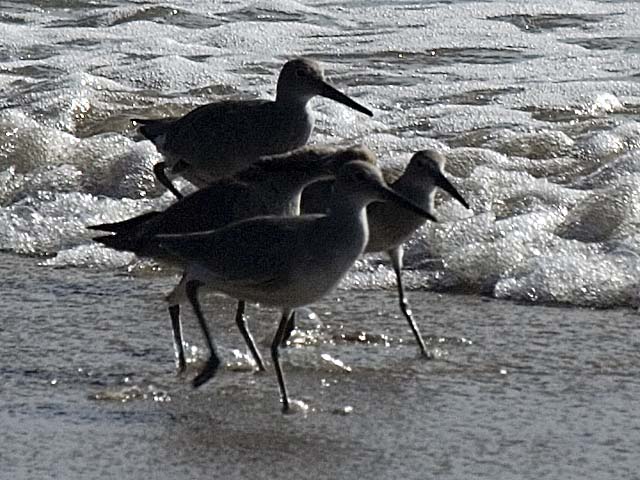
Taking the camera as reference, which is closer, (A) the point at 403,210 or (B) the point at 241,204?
(B) the point at 241,204

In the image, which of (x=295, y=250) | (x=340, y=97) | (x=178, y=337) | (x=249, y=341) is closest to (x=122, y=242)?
(x=178, y=337)

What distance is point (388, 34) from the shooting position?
10984mm

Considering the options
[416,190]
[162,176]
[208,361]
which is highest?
[416,190]

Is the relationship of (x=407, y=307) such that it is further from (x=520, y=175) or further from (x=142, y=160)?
(x=142, y=160)

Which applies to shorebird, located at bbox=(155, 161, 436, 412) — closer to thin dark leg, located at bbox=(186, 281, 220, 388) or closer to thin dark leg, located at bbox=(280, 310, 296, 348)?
thin dark leg, located at bbox=(186, 281, 220, 388)

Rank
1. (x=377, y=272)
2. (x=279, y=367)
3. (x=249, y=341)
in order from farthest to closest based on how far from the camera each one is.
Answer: (x=377, y=272), (x=249, y=341), (x=279, y=367)

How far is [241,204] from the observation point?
5.36m

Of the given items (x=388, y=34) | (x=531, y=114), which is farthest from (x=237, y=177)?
(x=388, y=34)

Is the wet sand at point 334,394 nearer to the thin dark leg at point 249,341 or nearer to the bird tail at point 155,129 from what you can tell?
the thin dark leg at point 249,341

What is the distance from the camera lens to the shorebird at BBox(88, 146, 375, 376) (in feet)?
17.4

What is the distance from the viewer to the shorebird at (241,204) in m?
5.29

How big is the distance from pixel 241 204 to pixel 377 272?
3.86ft

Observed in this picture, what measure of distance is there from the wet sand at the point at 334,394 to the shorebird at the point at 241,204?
0.23 meters

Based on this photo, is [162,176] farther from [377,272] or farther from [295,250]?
[295,250]
